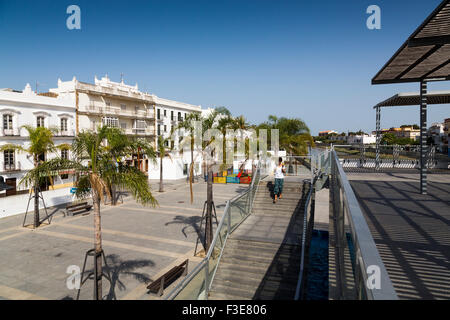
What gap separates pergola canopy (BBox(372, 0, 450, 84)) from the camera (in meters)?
5.51

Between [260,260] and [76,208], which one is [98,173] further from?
[76,208]

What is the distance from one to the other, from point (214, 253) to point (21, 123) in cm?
2794

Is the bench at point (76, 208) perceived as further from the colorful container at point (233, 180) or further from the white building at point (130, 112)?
the colorful container at point (233, 180)

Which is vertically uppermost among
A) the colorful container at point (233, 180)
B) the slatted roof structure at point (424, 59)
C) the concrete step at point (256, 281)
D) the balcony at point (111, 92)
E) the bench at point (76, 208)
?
the balcony at point (111, 92)

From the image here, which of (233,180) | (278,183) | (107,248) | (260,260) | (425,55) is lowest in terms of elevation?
(107,248)

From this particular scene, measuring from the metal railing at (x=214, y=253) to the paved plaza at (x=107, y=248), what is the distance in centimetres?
184

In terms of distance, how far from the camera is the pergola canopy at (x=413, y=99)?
48.5 feet

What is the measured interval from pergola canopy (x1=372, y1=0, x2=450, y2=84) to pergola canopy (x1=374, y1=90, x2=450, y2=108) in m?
5.35

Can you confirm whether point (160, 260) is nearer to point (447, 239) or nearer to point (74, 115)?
→ point (447, 239)

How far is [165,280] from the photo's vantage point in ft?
29.0

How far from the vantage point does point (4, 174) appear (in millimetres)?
26719

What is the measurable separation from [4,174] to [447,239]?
106 ft

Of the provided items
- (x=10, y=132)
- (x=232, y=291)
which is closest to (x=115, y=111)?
(x=10, y=132)

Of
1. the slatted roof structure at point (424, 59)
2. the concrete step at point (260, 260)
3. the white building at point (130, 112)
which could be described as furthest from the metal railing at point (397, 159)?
the white building at point (130, 112)
